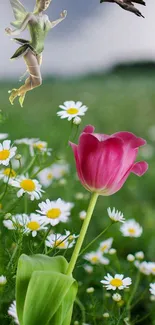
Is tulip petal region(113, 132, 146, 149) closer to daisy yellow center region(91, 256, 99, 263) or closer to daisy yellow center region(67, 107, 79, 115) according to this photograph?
daisy yellow center region(67, 107, 79, 115)

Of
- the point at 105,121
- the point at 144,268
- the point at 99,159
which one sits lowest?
the point at 105,121

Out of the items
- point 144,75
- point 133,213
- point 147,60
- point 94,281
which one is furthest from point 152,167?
point 144,75

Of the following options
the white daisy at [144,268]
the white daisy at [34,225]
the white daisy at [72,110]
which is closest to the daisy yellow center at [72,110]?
the white daisy at [72,110]

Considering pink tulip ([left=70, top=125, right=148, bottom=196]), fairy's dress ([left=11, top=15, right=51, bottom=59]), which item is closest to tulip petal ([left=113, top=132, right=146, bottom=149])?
pink tulip ([left=70, top=125, right=148, bottom=196])

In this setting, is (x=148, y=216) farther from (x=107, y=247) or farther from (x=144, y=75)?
(x=144, y=75)

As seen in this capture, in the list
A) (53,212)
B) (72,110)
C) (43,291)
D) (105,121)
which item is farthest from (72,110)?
(105,121)

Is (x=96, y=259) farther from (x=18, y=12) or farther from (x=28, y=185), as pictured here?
(x=18, y=12)

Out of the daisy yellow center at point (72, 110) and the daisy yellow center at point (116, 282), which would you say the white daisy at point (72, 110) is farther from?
the daisy yellow center at point (116, 282)
